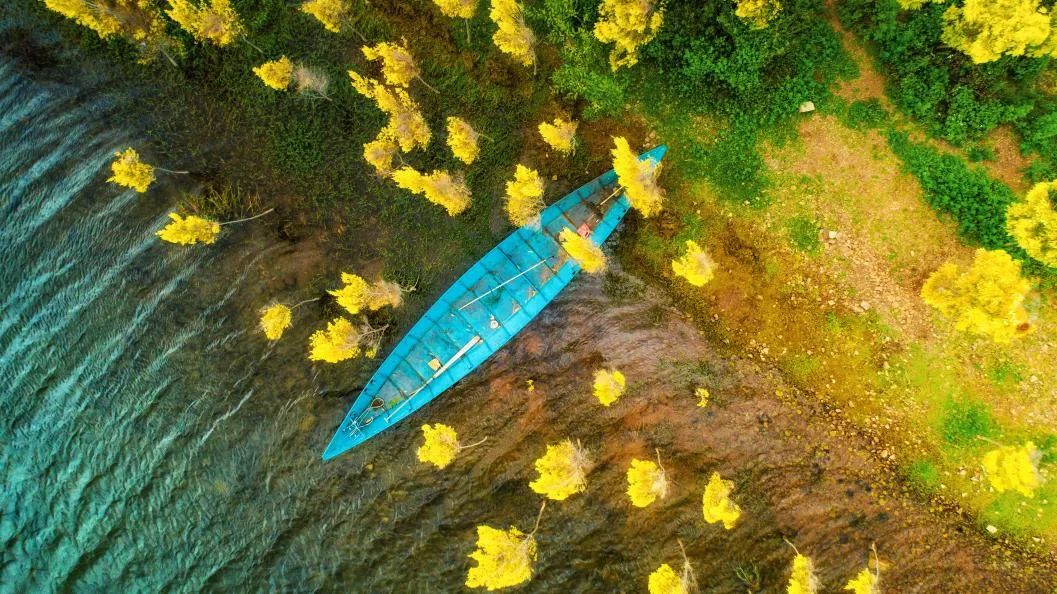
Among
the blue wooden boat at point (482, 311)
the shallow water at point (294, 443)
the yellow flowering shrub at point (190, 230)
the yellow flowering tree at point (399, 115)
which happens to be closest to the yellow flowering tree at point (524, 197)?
the blue wooden boat at point (482, 311)

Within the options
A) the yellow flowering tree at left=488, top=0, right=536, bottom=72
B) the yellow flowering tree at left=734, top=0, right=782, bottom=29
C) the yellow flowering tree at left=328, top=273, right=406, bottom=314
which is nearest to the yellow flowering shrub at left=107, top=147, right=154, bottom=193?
the yellow flowering tree at left=328, top=273, right=406, bottom=314

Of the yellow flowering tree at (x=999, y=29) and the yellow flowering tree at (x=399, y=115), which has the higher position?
the yellow flowering tree at (x=999, y=29)

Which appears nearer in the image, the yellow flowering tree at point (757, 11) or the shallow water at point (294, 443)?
the yellow flowering tree at point (757, 11)

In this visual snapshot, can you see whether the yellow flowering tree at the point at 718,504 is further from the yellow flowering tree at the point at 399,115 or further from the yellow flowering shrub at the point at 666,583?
the yellow flowering tree at the point at 399,115

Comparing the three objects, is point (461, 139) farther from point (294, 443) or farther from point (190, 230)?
point (294, 443)

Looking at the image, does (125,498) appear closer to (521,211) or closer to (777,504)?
(521,211)

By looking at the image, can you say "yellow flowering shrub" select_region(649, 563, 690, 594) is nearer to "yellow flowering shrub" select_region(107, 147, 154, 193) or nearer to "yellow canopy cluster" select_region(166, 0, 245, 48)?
"yellow flowering shrub" select_region(107, 147, 154, 193)
